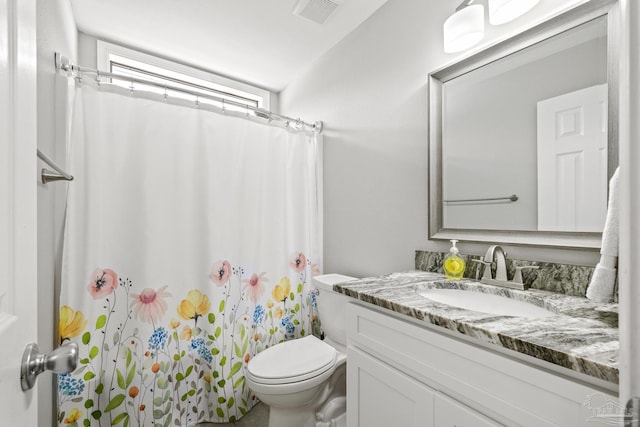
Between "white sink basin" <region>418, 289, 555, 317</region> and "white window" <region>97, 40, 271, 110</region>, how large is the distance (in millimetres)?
1757

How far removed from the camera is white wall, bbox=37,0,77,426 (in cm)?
105

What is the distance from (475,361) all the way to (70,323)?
1.63m

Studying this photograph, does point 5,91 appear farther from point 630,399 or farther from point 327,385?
point 327,385

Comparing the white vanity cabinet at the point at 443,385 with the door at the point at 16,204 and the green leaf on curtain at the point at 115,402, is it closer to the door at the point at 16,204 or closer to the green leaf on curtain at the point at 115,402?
the door at the point at 16,204

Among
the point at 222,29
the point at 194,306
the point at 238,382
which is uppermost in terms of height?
the point at 222,29

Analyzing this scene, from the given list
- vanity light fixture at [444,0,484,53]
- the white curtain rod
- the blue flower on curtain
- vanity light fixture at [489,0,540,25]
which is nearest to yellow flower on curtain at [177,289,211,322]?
the blue flower on curtain

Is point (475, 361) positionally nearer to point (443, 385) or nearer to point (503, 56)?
point (443, 385)

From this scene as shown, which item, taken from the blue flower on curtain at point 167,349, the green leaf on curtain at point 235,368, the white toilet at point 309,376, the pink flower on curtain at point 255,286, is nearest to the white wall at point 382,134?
the white toilet at point 309,376

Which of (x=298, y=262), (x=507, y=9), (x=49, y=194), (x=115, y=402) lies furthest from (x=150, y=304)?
(x=507, y=9)

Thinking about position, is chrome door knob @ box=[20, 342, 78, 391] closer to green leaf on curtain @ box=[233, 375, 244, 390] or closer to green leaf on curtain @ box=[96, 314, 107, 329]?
green leaf on curtain @ box=[96, 314, 107, 329]

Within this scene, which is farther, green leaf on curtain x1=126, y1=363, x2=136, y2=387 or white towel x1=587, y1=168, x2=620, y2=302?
green leaf on curtain x1=126, y1=363, x2=136, y2=387

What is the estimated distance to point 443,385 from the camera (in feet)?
2.69

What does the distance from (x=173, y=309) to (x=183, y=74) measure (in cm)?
173

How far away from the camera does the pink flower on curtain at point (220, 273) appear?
1.71 meters
